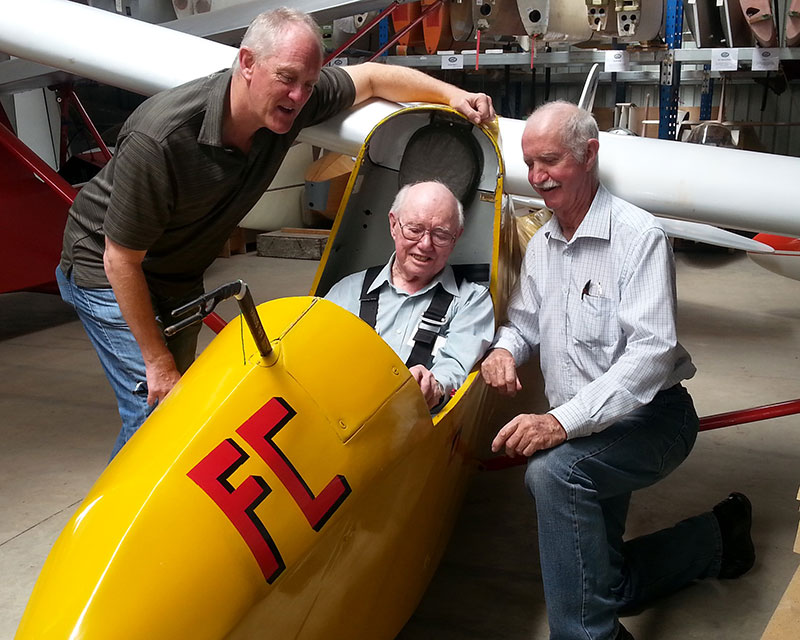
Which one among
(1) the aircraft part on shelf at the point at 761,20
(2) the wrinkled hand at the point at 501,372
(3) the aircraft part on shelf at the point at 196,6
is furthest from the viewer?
(3) the aircraft part on shelf at the point at 196,6

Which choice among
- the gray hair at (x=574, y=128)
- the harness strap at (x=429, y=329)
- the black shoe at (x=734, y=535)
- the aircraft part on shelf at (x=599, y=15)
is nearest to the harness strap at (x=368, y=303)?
the harness strap at (x=429, y=329)

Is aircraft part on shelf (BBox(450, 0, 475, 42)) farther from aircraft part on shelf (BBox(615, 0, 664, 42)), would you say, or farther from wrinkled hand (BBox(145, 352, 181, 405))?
wrinkled hand (BBox(145, 352, 181, 405))

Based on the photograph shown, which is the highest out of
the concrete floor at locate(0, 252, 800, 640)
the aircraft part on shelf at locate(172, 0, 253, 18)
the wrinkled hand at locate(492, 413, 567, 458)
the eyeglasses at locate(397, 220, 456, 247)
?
the aircraft part on shelf at locate(172, 0, 253, 18)

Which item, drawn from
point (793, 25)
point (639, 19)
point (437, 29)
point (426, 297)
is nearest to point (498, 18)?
point (639, 19)

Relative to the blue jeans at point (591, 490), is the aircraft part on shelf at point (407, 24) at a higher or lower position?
higher

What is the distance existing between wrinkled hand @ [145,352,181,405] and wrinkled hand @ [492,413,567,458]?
0.92 metres

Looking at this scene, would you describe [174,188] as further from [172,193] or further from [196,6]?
[196,6]

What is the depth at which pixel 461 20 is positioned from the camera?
690 centimetres

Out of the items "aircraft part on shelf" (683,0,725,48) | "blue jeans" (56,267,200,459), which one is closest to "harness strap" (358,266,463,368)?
"blue jeans" (56,267,200,459)

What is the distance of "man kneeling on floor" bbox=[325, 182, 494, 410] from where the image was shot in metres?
2.63

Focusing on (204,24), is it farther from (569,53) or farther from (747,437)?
(747,437)

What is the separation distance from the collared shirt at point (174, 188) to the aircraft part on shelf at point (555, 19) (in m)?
3.38

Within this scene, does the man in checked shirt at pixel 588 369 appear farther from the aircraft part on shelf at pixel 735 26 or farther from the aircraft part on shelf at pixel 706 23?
the aircraft part on shelf at pixel 706 23

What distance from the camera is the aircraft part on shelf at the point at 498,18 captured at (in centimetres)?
604
